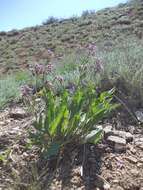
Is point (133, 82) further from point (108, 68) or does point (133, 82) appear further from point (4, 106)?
point (4, 106)

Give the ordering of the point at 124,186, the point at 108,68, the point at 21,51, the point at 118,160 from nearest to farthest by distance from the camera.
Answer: the point at 124,186
the point at 118,160
the point at 108,68
the point at 21,51

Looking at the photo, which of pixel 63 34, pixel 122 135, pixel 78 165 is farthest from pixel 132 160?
pixel 63 34

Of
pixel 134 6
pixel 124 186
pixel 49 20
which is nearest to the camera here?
pixel 124 186

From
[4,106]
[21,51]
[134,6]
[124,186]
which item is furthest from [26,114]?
[134,6]

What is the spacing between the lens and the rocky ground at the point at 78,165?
3391 millimetres

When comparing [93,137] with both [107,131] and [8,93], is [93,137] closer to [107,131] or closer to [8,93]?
[107,131]

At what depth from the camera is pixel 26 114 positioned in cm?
461

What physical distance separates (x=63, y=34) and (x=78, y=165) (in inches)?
608

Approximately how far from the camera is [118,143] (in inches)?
153

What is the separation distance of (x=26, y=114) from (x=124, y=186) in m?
1.54

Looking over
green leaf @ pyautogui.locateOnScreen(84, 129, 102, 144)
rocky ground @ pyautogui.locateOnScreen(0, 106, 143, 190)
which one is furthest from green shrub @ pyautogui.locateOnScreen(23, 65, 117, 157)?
rocky ground @ pyautogui.locateOnScreen(0, 106, 143, 190)

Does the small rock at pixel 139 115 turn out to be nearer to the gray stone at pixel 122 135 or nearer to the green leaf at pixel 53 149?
the gray stone at pixel 122 135

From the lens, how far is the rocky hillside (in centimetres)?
1520

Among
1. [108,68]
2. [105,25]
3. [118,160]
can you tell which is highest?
[105,25]
